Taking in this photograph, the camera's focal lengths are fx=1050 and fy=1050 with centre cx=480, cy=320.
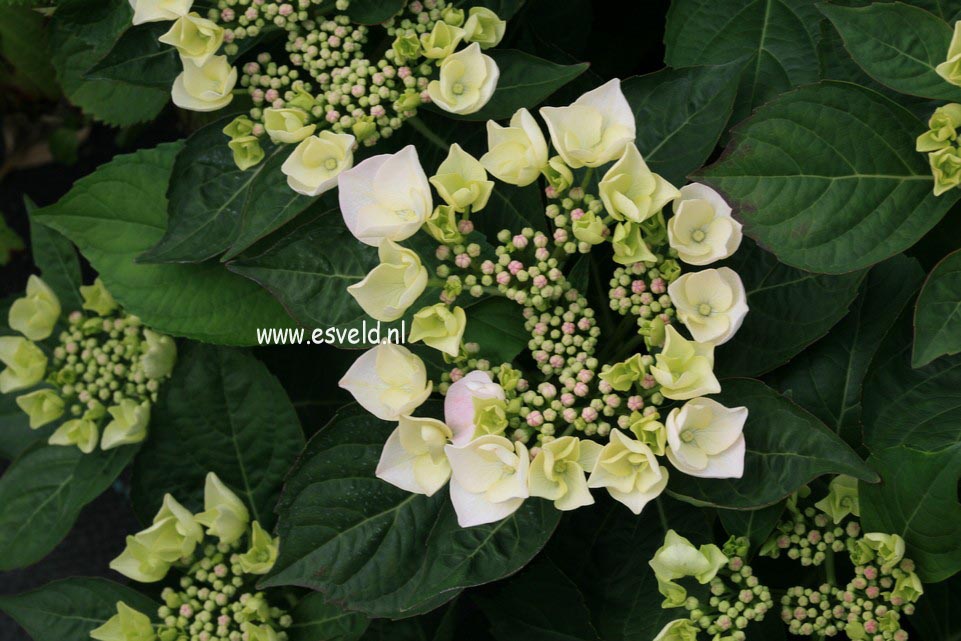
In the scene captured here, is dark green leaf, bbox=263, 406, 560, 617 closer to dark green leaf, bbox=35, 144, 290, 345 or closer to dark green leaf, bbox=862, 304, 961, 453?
dark green leaf, bbox=35, 144, 290, 345

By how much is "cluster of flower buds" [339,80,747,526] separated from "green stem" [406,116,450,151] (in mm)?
167

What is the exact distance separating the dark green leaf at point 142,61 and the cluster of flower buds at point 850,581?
0.70 metres

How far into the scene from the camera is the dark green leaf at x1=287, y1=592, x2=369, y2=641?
1001 millimetres

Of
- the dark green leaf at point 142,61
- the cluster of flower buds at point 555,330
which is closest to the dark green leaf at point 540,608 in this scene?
the cluster of flower buds at point 555,330

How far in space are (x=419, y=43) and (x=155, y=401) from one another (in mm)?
486

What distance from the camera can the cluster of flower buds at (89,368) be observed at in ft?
3.63

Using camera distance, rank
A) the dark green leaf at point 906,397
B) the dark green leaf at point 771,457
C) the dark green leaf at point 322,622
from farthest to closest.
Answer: the dark green leaf at point 322,622
the dark green leaf at point 906,397
the dark green leaf at point 771,457

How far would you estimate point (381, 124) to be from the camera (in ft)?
3.09

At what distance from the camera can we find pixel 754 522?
3.00 feet

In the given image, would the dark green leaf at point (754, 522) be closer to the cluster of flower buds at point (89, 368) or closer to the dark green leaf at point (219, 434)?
the dark green leaf at point (219, 434)

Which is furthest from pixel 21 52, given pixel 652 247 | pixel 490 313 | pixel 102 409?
pixel 652 247

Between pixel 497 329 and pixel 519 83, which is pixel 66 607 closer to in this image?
pixel 497 329

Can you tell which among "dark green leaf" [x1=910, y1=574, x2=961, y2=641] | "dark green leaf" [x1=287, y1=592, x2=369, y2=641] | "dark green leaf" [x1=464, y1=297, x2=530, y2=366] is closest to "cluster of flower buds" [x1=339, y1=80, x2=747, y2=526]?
"dark green leaf" [x1=464, y1=297, x2=530, y2=366]

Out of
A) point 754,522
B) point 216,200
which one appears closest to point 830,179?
point 754,522
